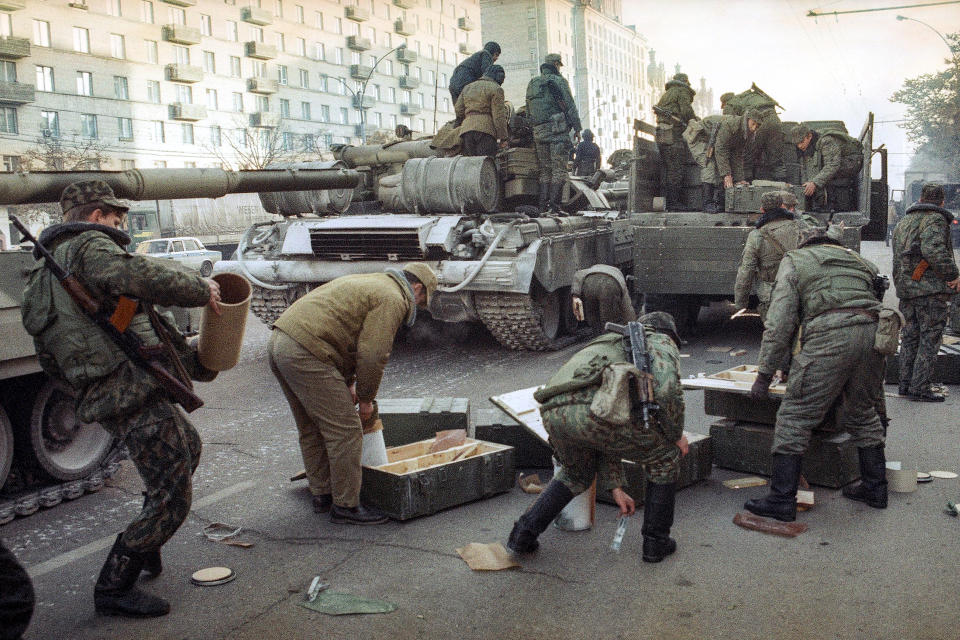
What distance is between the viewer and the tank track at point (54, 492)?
5621mm

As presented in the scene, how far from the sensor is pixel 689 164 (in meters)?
13.3

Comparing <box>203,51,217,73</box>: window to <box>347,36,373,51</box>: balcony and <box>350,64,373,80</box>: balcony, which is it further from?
<box>347,36,373,51</box>: balcony

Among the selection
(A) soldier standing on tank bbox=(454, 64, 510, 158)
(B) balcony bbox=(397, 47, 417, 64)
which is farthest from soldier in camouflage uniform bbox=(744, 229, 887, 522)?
(B) balcony bbox=(397, 47, 417, 64)

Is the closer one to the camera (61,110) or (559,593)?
(559,593)

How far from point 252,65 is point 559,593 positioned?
53.9m

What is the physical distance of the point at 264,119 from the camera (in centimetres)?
5362

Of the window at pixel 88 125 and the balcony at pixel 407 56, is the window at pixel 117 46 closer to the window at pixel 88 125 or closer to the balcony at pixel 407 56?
the window at pixel 88 125

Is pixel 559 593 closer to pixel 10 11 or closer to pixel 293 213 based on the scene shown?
pixel 293 213

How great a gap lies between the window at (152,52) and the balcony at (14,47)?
344 inches

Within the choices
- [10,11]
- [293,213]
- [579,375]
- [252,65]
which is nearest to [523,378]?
[293,213]

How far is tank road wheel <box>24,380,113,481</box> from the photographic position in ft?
19.5

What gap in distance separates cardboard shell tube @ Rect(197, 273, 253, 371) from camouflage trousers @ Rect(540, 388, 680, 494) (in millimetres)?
1500

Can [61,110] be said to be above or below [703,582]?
above

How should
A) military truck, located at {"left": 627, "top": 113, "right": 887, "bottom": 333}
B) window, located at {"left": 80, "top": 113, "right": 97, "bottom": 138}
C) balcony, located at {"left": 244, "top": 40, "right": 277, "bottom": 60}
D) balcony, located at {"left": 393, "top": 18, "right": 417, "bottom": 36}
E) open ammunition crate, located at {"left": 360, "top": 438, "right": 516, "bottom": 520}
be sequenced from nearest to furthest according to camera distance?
open ammunition crate, located at {"left": 360, "top": 438, "right": 516, "bottom": 520} → military truck, located at {"left": 627, "top": 113, "right": 887, "bottom": 333} → window, located at {"left": 80, "top": 113, "right": 97, "bottom": 138} → balcony, located at {"left": 244, "top": 40, "right": 277, "bottom": 60} → balcony, located at {"left": 393, "top": 18, "right": 417, "bottom": 36}
